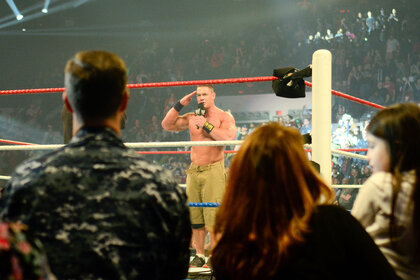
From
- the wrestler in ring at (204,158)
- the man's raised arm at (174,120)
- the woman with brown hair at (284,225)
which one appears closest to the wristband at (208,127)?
the wrestler in ring at (204,158)

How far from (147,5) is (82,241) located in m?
10.7

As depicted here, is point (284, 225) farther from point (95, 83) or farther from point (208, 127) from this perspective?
point (208, 127)

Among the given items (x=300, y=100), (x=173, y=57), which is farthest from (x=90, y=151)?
(x=173, y=57)

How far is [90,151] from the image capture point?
849 millimetres

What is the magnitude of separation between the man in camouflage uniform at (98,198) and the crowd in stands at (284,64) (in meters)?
6.78

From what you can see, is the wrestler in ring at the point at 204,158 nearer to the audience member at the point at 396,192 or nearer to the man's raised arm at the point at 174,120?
the man's raised arm at the point at 174,120

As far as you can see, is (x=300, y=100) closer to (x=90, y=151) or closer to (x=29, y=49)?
(x=29, y=49)

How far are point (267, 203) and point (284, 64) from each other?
9.19 meters

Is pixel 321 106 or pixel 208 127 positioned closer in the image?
pixel 321 106

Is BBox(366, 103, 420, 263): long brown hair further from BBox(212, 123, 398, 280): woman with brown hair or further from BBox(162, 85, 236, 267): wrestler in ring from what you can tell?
BBox(162, 85, 236, 267): wrestler in ring

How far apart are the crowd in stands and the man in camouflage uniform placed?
6781 mm

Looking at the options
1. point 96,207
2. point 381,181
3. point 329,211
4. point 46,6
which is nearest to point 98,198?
point 96,207

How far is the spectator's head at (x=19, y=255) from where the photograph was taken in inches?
17.4

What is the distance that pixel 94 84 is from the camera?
860mm
